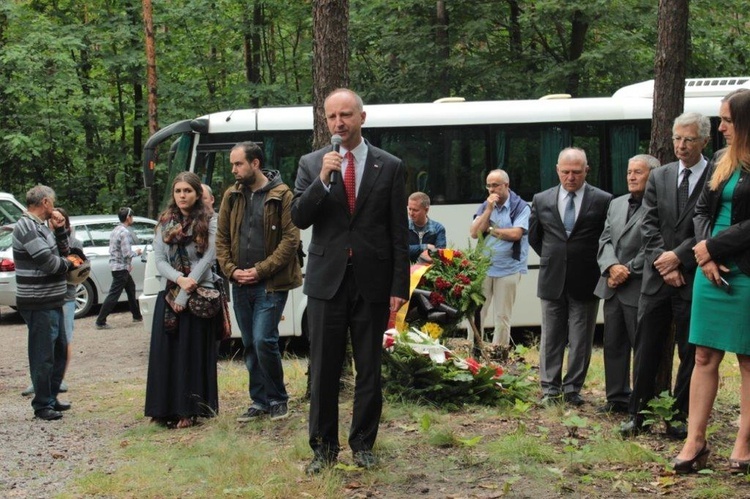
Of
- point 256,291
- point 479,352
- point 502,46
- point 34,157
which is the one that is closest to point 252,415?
point 256,291

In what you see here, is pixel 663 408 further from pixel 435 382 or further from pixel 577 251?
pixel 577 251

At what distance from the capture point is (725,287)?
5629mm

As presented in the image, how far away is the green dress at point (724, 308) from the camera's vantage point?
5.55m

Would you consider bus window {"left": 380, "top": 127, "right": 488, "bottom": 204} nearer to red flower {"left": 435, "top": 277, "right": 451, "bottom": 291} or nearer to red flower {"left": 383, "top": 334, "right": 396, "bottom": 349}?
red flower {"left": 435, "top": 277, "right": 451, "bottom": 291}

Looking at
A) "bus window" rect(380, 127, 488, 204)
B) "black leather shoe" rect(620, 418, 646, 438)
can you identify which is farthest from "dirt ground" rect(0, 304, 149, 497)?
"bus window" rect(380, 127, 488, 204)

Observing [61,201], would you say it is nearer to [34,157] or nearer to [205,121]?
[34,157]

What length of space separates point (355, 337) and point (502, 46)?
18.4 meters

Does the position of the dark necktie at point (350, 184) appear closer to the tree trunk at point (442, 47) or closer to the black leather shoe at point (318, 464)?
the black leather shoe at point (318, 464)

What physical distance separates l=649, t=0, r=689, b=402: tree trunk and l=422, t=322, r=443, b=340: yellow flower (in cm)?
242

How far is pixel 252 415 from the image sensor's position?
8047mm

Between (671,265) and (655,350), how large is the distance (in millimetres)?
727

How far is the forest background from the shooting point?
72.2 feet

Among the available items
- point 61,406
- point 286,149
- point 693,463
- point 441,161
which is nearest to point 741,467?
point 693,463

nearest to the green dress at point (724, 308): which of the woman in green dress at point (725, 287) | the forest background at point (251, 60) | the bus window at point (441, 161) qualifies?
the woman in green dress at point (725, 287)
